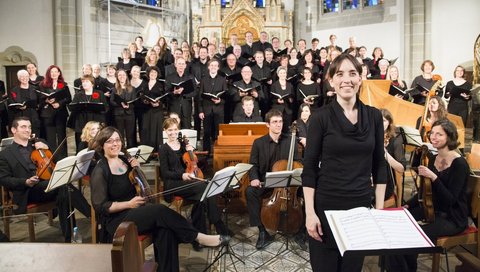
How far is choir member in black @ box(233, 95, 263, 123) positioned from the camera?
5970 millimetres

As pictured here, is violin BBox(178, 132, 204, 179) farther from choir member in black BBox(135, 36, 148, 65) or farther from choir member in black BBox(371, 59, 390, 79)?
choir member in black BBox(371, 59, 390, 79)

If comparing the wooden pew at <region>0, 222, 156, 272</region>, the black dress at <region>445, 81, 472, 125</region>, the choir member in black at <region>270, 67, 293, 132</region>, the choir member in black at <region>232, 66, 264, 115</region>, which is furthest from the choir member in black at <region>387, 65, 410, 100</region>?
the wooden pew at <region>0, 222, 156, 272</region>

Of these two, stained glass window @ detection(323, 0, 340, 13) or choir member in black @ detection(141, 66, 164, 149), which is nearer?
choir member in black @ detection(141, 66, 164, 149)

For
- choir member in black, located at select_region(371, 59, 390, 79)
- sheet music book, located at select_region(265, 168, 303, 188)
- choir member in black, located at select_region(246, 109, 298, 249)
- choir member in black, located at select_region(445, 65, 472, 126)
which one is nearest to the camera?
sheet music book, located at select_region(265, 168, 303, 188)

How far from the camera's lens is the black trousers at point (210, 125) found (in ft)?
21.8

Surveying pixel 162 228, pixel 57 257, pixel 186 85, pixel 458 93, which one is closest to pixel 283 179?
pixel 162 228

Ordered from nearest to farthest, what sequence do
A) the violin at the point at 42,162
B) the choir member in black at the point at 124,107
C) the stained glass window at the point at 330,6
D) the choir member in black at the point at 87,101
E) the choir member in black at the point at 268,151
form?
the violin at the point at 42,162 < the choir member in black at the point at 268,151 < the choir member in black at the point at 87,101 < the choir member in black at the point at 124,107 < the stained glass window at the point at 330,6

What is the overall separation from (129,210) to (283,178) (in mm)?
1201

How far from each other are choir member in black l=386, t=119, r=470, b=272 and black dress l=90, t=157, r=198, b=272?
151cm

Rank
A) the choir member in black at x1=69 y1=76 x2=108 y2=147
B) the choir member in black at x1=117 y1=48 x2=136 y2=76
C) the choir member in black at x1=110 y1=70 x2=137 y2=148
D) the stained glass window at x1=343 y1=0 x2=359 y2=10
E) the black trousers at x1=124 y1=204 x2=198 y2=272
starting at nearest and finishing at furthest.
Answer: the black trousers at x1=124 y1=204 x2=198 y2=272 < the choir member in black at x1=69 y1=76 x2=108 y2=147 < the choir member in black at x1=110 y1=70 x2=137 y2=148 < the choir member in black at x1=117 y1=48 x2=136 y2=76 < the stained glass window at x1=343 y1=0 x2=359 y2=10

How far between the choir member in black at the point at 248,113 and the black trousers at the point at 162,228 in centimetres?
288

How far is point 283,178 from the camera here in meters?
3.57

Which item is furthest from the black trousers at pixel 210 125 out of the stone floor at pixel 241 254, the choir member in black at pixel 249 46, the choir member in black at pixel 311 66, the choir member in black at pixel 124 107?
the choir member in black at pixel 249 46

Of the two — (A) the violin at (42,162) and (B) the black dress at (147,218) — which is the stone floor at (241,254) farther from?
(A) the violin at (42,162)
